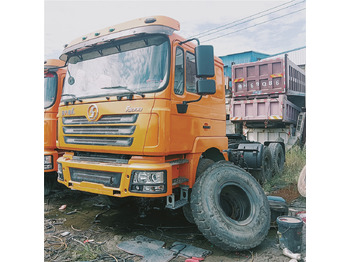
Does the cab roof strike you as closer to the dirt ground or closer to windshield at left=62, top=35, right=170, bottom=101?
windshield at left=62, top=35, right=170, bottom=101

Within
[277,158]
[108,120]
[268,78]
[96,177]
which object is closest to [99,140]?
[108,120]

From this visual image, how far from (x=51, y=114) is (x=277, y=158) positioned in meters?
5.06

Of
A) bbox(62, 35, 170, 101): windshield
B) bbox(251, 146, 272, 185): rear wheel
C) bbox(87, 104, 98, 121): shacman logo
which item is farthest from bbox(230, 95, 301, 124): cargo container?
bbox(87, 104, 98, 121): shacman logo

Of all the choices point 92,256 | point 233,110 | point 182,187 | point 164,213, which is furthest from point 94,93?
point 233,110

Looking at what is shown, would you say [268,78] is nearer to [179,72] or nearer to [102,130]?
[179,72]

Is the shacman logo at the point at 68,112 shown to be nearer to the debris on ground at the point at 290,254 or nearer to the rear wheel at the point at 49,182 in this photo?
the rear wheel at the point at 49,182

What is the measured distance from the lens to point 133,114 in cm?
287

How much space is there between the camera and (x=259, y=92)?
23.0ft

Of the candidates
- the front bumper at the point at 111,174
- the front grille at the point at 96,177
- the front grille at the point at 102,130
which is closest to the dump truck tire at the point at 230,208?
the front bumper at the point at 111,174

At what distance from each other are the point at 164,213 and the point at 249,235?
63.0 inches

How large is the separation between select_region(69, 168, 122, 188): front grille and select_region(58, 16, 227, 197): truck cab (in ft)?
0.04

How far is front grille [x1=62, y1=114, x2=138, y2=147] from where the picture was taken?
2.89 meters

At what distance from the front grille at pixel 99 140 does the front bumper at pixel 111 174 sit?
0.21 metres
